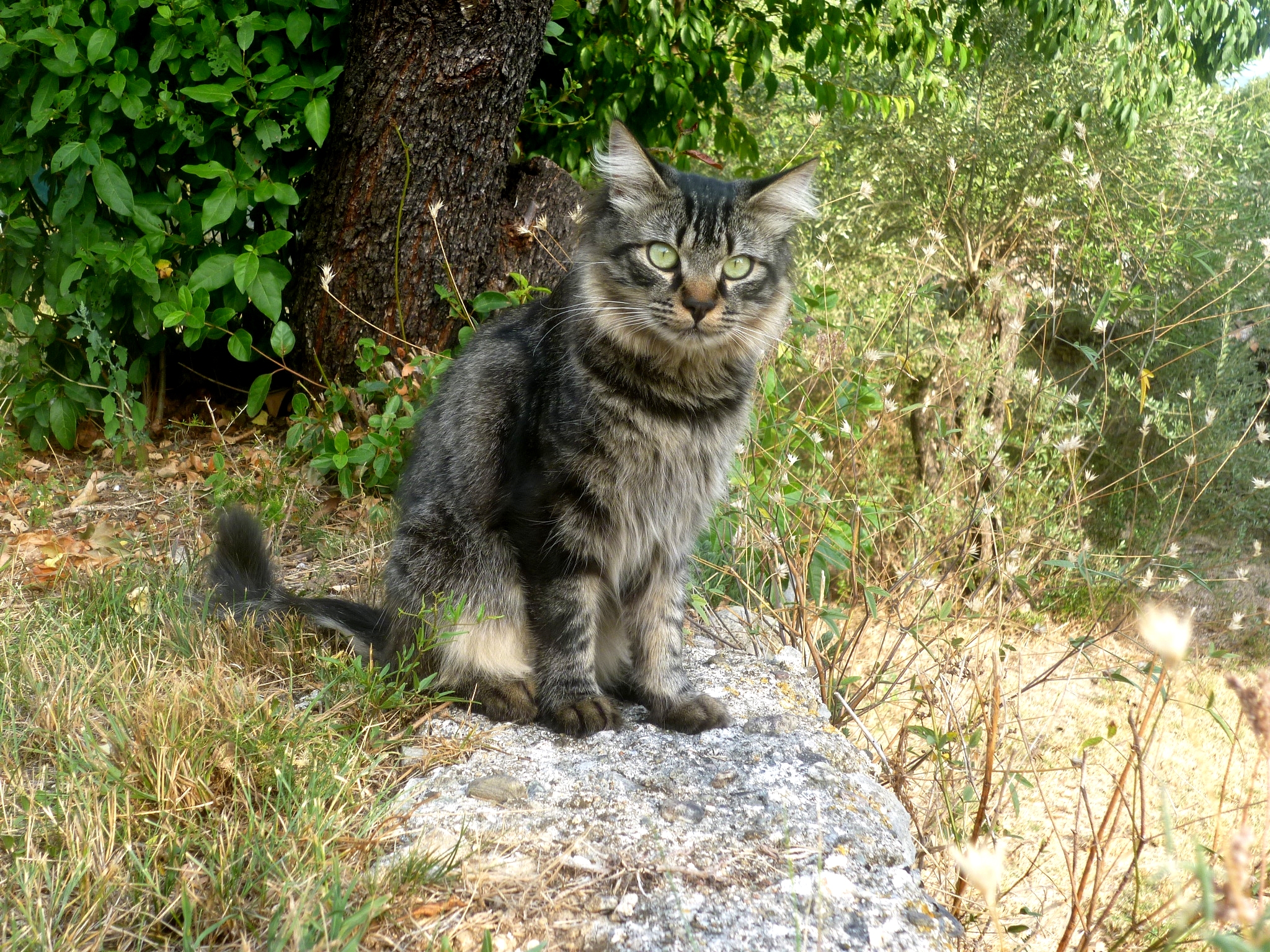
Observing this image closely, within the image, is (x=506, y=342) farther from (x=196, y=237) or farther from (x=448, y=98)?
(x=196, y=237)

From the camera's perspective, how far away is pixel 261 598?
9.77 ft

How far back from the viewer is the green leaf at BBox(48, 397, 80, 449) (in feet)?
14.4

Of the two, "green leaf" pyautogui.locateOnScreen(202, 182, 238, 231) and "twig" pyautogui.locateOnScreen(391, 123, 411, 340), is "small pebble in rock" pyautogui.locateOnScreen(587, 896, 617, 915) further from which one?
"green leaf" pyautogui.locateOnScreen(202, 182, 238, 231)

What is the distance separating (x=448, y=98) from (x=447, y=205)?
43 centimetres

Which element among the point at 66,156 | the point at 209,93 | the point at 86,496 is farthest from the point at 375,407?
the point at 66,156

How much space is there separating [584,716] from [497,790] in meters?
0.43

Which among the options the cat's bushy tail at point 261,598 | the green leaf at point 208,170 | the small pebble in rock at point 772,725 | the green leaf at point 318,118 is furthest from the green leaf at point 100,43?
the small pebble in rock at point 772,725

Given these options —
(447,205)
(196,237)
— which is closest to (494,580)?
(447,205)

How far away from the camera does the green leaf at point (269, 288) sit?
13.5ft

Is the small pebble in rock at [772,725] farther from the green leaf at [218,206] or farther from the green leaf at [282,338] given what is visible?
the green leaf at [218,206]

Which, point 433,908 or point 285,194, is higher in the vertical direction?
point 285,194

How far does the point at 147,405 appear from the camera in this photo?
4.78m

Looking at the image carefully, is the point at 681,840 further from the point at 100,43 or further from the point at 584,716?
the point at 100,43

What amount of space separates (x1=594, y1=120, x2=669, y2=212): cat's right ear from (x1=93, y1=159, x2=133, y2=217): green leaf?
233 cm
